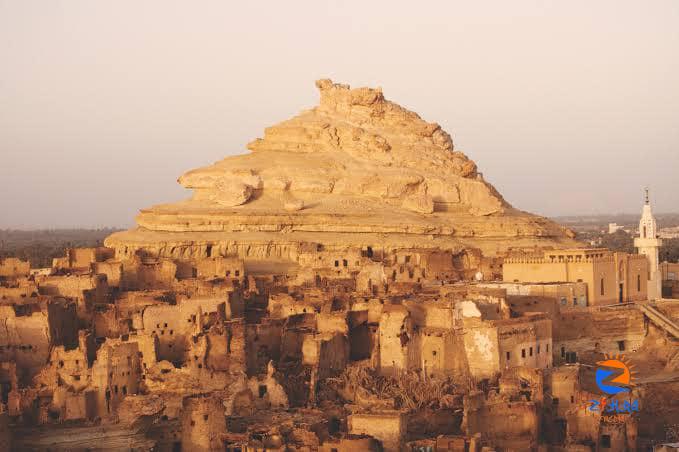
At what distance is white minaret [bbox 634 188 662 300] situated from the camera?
55.8m

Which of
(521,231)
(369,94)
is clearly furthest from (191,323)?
(369,94)

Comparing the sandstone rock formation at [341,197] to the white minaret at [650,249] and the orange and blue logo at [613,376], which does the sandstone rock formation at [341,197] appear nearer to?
the white minaret at [650,249]

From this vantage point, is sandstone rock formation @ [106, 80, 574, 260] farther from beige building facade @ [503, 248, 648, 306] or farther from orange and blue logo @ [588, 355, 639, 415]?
orange and blue logo @ [588, 355, 639, 415]

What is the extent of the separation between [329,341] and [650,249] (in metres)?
21.8

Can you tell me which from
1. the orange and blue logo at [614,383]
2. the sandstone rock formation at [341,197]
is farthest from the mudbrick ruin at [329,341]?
the sandstone rock formation at [341,197]

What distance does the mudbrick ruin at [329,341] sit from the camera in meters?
35.0

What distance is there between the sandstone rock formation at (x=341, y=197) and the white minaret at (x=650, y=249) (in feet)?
30.0

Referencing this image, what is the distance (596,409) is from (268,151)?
4092 cm

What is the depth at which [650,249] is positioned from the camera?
190 ft

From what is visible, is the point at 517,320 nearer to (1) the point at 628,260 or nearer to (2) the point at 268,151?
(1) the point at 628,260

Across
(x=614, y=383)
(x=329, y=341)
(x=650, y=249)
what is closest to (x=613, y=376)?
(x=614, y=383)

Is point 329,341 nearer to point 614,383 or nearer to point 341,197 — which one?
point 614,383

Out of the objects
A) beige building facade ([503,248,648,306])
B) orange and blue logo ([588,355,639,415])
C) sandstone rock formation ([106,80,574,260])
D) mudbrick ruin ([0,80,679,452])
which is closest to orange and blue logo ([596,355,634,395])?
orange and blue logo ([588,355,639,415])

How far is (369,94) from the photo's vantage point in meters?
76.2
